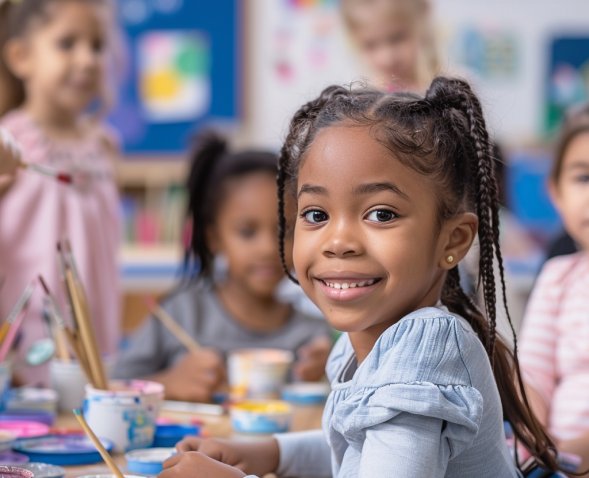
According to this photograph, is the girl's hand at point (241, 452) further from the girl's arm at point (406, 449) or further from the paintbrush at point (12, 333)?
the paintbrush at point (12, 333)

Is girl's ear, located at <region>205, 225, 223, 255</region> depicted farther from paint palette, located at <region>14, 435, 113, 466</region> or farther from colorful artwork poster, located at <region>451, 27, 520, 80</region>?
colorful artwork poster, located at <region>451, 27, 520, 80</region>

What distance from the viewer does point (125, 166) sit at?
4082mm

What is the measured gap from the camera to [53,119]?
62.5 inches

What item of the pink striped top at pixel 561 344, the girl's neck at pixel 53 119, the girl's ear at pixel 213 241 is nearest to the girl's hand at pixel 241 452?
the pink striped top at pixel 561 344

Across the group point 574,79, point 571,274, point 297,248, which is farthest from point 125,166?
point 297,248

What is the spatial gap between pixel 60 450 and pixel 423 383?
37 cm

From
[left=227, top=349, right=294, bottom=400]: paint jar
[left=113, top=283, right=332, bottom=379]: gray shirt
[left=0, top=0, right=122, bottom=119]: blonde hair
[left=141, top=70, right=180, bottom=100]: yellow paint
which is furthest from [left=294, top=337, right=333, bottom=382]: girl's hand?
[left=141, top=70, right=180, bottom=100]: yellow paint

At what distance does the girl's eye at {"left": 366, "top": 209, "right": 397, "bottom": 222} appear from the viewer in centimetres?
63

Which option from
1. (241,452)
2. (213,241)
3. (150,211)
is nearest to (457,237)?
(241,452)

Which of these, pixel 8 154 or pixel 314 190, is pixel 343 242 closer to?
pixel 314 190

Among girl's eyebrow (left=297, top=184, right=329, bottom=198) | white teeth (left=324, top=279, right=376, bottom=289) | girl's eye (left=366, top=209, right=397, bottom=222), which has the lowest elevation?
white teeth (left=324, top=279, right=376, bottom=289)

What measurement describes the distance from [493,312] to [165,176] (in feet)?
11.6

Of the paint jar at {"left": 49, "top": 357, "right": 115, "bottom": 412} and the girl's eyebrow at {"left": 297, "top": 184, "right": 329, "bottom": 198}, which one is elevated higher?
the girl's eyebrow at {"left": 297, "top": 184, "right": 329, "bottom": 198}

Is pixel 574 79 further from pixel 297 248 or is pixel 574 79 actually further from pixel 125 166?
pixel 297 248
